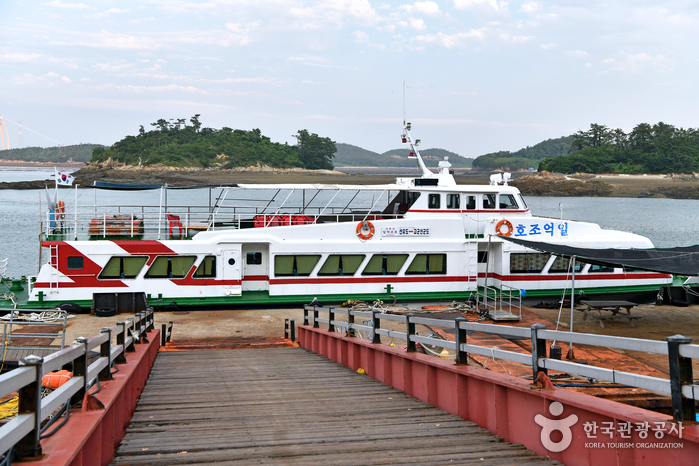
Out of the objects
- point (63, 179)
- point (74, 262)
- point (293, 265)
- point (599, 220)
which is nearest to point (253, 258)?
point (293, 265)

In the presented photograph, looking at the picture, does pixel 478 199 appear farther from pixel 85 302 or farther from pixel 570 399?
pixel 570 399

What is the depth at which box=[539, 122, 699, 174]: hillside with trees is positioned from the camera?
123500 millimetres

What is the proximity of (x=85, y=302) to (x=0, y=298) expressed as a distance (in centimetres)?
259

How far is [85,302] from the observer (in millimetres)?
17500

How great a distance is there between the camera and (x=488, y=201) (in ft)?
65.0

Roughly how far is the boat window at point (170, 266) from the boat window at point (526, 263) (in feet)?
35.3

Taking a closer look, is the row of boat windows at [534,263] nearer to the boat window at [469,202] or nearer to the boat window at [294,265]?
the boat window at [469,202]

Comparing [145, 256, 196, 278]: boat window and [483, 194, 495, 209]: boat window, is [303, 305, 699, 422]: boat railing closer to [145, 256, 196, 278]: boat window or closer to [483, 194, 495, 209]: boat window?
[145, 256, 196, 278]: boat window

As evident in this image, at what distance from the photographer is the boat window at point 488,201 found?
64.8 feet

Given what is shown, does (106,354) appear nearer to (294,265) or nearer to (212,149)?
(294,265)

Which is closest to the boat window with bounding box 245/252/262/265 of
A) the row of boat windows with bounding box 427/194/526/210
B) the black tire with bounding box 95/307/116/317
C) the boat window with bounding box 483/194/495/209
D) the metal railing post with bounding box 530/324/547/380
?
the black tire with bounding box 95/307/116/317

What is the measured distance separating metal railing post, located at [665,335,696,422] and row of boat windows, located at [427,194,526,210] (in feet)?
52.4

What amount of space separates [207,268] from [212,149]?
12380 cm

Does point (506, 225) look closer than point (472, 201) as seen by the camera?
Yes
